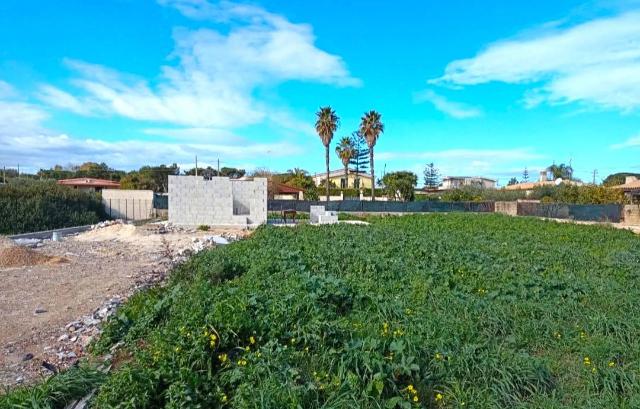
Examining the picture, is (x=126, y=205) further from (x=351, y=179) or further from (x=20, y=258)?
(x=351, y=179)

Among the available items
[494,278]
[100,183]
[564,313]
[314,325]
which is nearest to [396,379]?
[314,325]

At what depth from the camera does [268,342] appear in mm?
4004

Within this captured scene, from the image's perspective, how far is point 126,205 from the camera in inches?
1186

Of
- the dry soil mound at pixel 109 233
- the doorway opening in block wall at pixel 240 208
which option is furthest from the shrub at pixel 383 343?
the doorway opening in block wall at pixel 240 208

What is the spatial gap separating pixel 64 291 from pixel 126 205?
21615 millimetres

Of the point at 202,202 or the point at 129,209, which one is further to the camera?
the point at 129,209

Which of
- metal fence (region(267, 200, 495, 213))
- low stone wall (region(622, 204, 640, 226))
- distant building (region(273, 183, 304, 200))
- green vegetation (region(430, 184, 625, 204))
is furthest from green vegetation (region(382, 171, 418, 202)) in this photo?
low stone wall (region(622, 204, 640, 226))

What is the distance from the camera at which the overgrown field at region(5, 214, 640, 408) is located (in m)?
3.43

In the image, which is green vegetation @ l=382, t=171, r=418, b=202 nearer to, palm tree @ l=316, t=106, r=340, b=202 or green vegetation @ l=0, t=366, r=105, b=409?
palm tree @ l=316, t=106, r=340, b=202

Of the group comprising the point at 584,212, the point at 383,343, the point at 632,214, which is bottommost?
the point at 383,343

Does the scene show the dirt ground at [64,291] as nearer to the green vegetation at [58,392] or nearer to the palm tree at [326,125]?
the green vegetation at [58,392]

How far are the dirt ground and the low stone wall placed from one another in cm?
2886

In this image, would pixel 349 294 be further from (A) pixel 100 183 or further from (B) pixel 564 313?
(A) pixel 100 183

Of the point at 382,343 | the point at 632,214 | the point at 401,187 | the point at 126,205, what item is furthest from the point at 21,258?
the point at 401,187
